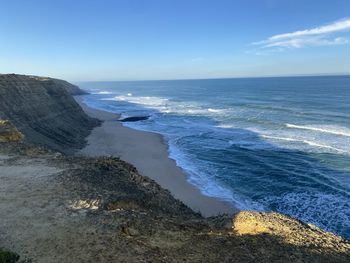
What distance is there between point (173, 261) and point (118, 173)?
29.5 ft

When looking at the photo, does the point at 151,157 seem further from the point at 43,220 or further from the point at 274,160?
the point at 43,220

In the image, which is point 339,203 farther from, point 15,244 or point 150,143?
point 150,143

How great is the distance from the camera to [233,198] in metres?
26.2

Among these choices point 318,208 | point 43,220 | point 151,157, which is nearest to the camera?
point 43,220

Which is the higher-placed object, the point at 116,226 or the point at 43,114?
the point at 116,226

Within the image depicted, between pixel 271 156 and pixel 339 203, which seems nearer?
pixel 339 203

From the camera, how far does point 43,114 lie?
4478 cm

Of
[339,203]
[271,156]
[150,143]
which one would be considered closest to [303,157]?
[271,156]

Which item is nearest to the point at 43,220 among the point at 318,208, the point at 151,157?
the point at 318,208

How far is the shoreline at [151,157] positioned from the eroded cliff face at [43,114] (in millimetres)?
2201

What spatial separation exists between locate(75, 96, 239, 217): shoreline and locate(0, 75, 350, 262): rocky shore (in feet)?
24.2

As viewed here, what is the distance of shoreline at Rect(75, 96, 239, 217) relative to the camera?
988 inches

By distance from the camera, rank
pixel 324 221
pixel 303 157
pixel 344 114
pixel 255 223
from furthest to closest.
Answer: pixel 344 114 < pixel 303 157 < pixel 324 221 < pixel 255 223

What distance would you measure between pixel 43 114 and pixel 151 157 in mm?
15314
